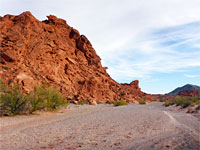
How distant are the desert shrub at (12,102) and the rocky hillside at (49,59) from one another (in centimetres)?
1076

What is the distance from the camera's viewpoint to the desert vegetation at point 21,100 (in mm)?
12889

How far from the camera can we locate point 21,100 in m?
13.5

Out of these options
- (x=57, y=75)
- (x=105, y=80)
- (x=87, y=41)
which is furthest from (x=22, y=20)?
(x=105, y=80)

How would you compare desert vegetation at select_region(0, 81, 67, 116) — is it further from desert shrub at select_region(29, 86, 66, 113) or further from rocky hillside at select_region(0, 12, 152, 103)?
rocky hillside at select_region(0, 12, 152, 103)

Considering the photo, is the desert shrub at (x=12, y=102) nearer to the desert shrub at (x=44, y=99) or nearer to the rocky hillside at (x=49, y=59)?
the desert shrub at (x=44, y=99)

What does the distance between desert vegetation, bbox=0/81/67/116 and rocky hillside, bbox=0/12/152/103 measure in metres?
10.1

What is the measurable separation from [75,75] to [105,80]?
9927 millimetres

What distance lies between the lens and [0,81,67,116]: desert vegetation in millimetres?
12889

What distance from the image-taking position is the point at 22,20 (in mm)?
33906

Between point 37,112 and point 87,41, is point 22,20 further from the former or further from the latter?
point 37,112

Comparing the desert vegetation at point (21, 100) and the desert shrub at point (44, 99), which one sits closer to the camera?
the desert vegetation at point (21, 100)

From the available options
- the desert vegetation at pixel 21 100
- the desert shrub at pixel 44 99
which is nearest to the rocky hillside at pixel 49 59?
the desert shrub at pixel 44 99

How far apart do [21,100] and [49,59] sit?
860 inches

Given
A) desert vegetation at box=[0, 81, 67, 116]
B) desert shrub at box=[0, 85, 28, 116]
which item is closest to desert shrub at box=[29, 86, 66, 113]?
desert vegetation at box=[0, 81, 67, 116]
